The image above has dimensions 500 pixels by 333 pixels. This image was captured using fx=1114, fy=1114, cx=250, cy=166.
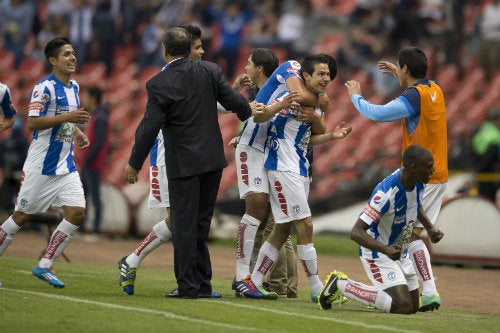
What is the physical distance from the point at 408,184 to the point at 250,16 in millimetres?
16641

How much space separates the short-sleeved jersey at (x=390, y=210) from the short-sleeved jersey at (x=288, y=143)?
1.24 m

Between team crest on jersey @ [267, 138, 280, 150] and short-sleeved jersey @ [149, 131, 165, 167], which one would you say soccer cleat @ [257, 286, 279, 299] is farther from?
short-sleeved jersey @ [149, 131, 165, 167]

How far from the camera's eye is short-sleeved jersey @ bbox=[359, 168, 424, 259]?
31.6 feet

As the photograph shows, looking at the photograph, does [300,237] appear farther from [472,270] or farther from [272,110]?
[472,270]

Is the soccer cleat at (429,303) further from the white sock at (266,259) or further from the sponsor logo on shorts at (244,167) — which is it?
the sponsor logo on shorts at (244,167)

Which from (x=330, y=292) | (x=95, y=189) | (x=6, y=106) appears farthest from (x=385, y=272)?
(x=95, y=189)

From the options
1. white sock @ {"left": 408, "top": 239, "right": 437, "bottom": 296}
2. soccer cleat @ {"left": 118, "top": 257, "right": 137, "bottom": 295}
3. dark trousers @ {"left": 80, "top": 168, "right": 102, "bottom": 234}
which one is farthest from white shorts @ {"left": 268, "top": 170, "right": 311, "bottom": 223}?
dark trousers @ {"left": 80, "top": 168, "right": 102, "bottom": 234}

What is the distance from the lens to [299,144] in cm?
1087

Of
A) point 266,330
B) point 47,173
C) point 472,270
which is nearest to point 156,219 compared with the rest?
point 472,270

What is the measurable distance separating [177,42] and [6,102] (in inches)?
96.4

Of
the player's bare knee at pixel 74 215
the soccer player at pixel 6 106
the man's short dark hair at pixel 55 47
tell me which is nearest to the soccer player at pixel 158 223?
the player's bare knee at pixel 74 215

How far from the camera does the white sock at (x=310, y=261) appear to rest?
1068 cm

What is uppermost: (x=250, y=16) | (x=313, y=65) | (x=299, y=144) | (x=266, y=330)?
(x=250, y=16)

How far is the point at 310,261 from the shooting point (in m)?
10.7
